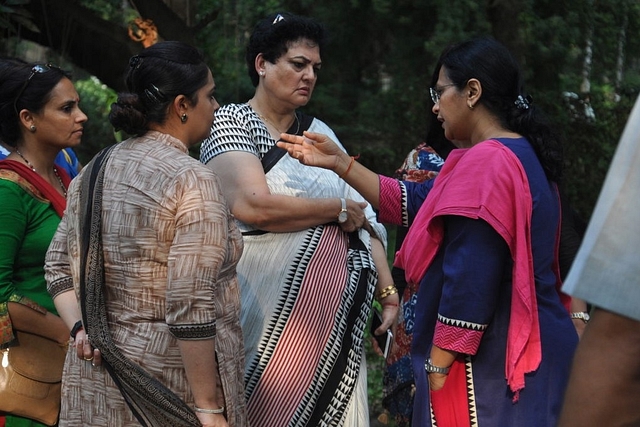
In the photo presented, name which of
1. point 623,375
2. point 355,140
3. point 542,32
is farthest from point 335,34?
point 623,375

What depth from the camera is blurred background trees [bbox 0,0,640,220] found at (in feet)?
23.0

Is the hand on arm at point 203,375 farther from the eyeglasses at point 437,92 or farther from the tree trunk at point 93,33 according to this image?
the tree trunk at point 93,33

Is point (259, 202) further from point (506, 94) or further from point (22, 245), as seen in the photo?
point (506, 94)

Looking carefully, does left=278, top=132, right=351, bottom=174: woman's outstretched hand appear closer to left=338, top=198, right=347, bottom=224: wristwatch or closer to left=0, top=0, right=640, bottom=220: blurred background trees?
left=338, top=198, right=347, bottom=224: wristwatch

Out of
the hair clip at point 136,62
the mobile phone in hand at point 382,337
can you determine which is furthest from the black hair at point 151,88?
the mobile phone in hand at point 382,337

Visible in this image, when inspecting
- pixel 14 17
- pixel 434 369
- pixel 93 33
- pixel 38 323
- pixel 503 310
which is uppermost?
pixel 503 310

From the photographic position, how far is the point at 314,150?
3541 mm

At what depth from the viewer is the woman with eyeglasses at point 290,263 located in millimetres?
3793

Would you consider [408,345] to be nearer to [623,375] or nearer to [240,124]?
[240,124]

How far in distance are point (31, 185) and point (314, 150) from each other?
3.46 ft

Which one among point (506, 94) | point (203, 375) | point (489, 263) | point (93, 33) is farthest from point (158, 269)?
point (93, 33)

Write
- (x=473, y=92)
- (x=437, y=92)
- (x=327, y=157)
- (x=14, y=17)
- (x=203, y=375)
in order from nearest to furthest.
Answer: (x=203, y=375)
(x=473, y=92)
(x=437, y=92)
(x=327, y=157)
(x=14, y=17)

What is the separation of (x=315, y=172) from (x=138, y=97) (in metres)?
1.11

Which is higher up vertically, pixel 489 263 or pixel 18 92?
pixel 489 263
